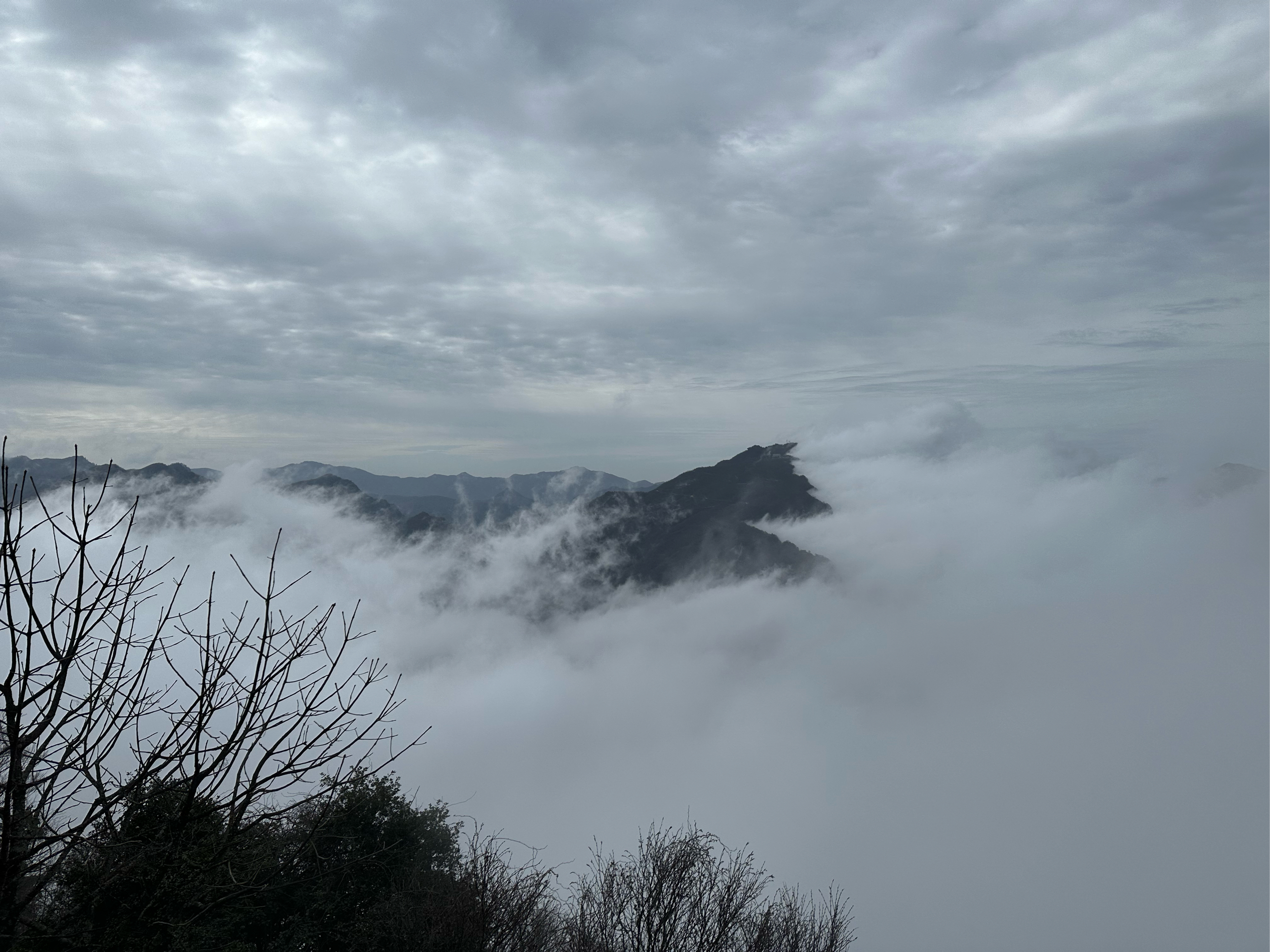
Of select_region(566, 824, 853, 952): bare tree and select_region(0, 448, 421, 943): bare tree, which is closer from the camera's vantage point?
select_region(0, 448, 421, 943): bare tree

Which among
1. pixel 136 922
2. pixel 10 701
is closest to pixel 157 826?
pixel 136 922

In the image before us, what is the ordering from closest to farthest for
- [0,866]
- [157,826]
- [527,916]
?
1. [0,866]
2. [157,826]
3. [527,916]

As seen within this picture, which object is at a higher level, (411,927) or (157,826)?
(157,826)

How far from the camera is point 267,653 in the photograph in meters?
6.54

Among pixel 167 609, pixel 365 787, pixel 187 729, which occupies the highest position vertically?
pixel 167 609

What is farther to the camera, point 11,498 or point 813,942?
point 813,942

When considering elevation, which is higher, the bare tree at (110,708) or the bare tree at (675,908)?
the bare tree at (110,708)

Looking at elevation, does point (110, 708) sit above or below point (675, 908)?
above

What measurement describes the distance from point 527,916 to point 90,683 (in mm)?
20550

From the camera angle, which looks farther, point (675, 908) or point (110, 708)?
point (675, 908)

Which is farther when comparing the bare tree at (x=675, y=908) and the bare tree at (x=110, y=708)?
the bare tree at (x=675, y=908)

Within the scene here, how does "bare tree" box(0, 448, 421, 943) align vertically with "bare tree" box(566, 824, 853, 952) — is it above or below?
above

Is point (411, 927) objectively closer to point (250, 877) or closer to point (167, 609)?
point (250, 877)

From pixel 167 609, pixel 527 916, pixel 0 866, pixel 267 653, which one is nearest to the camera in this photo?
pixel 0 866
